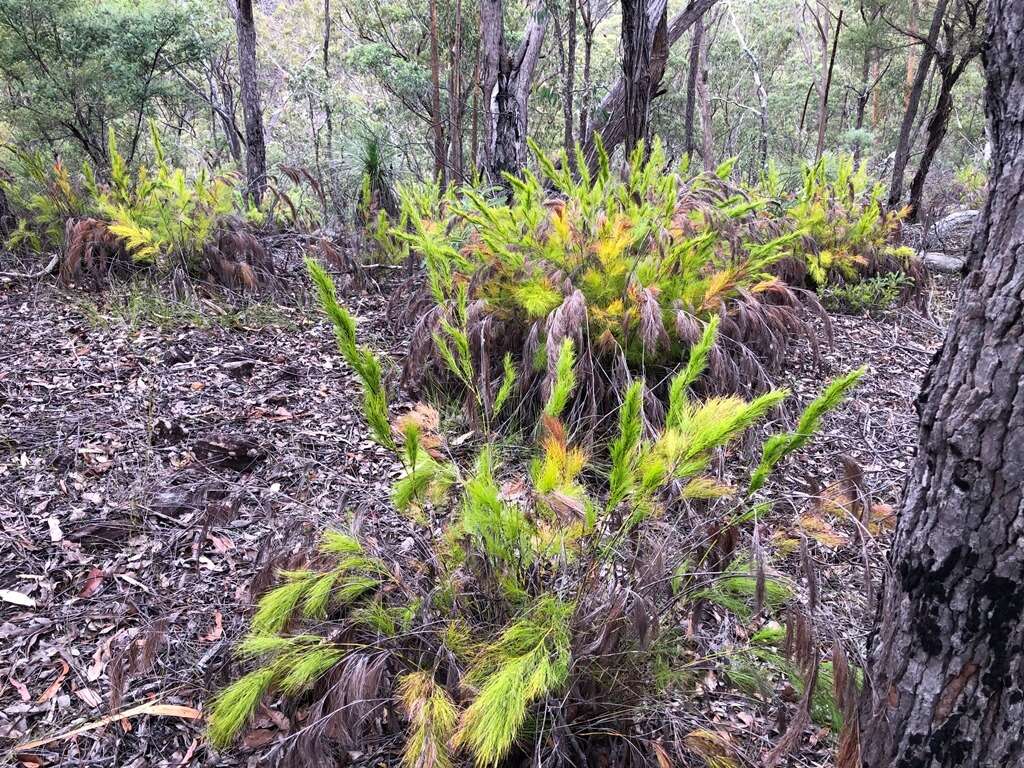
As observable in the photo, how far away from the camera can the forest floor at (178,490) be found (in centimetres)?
158

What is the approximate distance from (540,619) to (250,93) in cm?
595

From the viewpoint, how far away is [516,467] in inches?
100

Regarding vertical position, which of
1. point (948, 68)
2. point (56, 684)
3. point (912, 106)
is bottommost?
point (56, 684)

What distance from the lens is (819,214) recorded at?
190 inches

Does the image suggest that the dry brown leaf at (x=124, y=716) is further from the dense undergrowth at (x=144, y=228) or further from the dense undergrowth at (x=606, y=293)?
the dense undergrowth at (x=144, y=228)

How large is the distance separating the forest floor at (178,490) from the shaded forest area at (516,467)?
0.04ft

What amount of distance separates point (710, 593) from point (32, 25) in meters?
8.14

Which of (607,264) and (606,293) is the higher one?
(607,264)

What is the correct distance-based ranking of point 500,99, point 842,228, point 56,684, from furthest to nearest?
1. point 500,99
2. point 842,228
3. point 56,684

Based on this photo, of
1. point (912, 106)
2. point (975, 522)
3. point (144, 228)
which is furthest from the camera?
point (912, 106)

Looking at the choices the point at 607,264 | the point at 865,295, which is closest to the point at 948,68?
the point at 865,295

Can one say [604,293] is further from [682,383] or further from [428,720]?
[428,720]

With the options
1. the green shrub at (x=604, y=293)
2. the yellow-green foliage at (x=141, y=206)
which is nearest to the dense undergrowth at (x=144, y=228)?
the yellow-green foliage at (x=141, y=206)

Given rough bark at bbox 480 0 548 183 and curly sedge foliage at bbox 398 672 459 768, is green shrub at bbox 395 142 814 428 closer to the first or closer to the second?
curly sedge foliage at bbox 398 672 459 768
